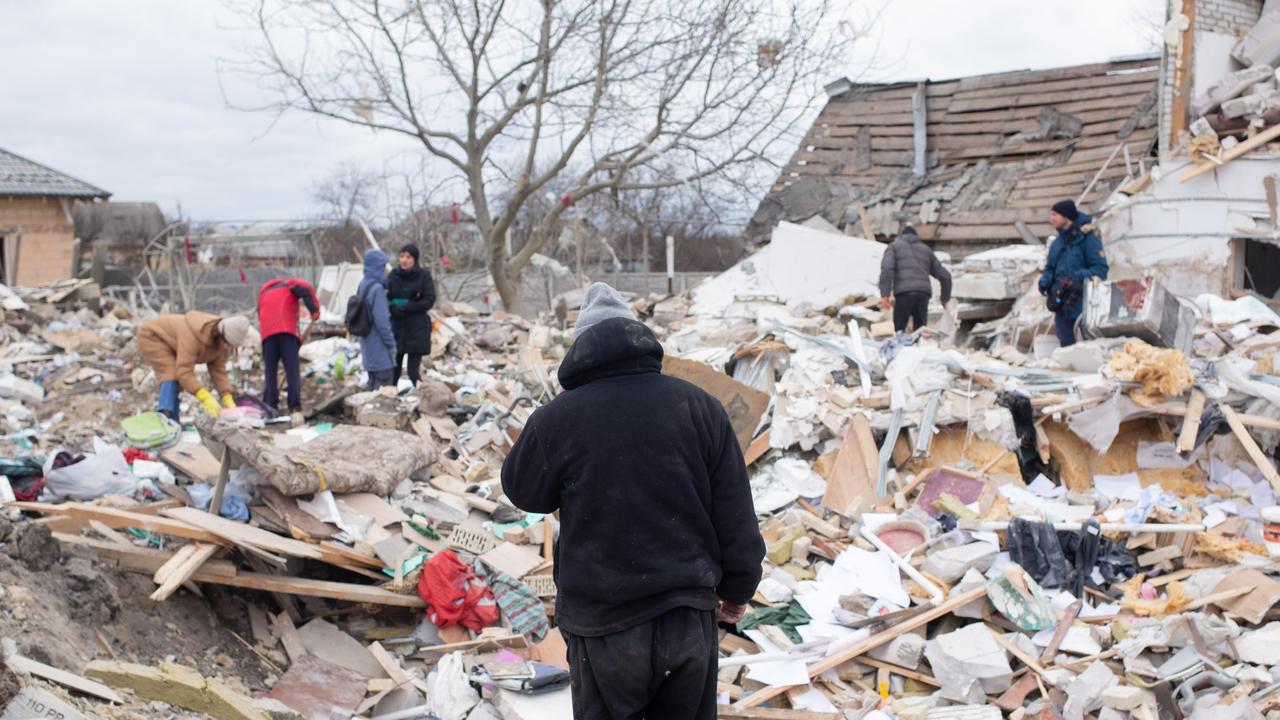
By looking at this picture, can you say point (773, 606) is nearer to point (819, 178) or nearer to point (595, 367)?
point (595, 367)

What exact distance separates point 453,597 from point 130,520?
1.70 metres

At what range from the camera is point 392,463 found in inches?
253

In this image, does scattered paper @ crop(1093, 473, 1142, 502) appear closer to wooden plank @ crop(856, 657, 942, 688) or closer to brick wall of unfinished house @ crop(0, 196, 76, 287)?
wooden plank @ crop(856, 657, 942, 688)

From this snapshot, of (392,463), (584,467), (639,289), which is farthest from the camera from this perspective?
(639,289)

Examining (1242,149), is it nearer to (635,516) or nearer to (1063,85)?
(1063,85)

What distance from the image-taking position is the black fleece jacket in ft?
9.08

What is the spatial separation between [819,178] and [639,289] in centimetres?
620

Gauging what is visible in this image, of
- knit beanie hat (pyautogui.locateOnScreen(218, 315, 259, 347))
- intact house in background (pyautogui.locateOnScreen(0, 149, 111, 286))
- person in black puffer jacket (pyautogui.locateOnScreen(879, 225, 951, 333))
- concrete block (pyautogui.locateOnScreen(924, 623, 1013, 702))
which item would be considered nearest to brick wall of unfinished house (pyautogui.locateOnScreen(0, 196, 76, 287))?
intact house in background (pyautogui.locateOnScreen(0, 149, 111, 286))

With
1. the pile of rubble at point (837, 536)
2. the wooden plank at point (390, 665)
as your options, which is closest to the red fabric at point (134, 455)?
the pile of rubble at point (837, 536)

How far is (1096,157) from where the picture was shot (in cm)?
1597

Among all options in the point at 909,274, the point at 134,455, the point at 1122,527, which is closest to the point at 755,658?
the point at 1122,527

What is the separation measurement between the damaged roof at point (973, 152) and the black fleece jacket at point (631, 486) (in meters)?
14.1

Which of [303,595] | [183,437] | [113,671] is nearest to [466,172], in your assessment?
[183,437]

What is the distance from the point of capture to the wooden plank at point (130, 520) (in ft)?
16.6
